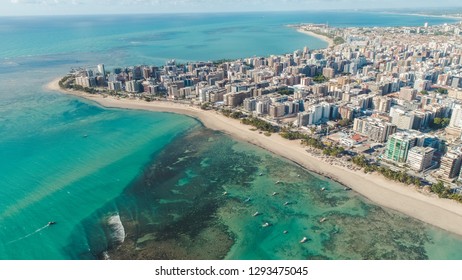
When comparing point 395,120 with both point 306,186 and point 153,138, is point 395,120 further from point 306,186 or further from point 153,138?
point 153,138

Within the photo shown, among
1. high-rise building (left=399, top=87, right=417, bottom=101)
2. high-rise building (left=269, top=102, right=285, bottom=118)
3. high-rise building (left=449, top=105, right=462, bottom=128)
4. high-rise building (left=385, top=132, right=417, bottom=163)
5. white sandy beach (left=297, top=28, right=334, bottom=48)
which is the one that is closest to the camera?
high-rise building (left=385, top=132, right=417, bottom=163)

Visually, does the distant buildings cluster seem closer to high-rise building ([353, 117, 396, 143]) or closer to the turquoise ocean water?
high-rise building ([353, 117, 396, 143])

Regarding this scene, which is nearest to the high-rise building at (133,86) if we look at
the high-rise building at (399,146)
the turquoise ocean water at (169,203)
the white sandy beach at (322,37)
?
the turquoise ocean water at (169,203)

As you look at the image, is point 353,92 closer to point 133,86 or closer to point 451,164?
point 451,164

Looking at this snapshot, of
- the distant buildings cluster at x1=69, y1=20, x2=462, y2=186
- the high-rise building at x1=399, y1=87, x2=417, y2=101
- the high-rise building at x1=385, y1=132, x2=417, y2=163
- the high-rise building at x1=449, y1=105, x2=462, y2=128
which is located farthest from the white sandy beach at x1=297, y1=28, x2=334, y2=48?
the high-rise building at x1=385, y1=132, x2=417, y2=163

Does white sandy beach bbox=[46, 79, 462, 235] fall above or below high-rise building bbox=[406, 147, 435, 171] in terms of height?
below

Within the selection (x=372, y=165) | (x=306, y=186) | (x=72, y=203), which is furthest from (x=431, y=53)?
(x=72, y=203)

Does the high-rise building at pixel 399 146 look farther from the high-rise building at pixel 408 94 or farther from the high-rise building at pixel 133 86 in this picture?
the high-rise building at pixel 133 86
